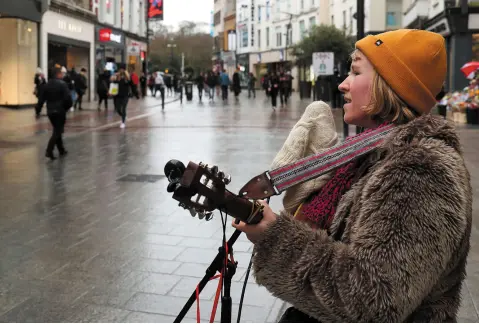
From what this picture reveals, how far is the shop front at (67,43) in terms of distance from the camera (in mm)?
29266

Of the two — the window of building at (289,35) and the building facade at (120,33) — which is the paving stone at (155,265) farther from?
the window of building at (289,35)

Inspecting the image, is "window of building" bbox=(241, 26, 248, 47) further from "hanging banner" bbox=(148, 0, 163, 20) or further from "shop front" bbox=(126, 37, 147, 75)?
"shop front" bbox=(126, 37, 147, 75)

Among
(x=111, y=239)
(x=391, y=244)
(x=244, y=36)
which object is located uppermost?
(x=244, y=36)

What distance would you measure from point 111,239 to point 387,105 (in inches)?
184

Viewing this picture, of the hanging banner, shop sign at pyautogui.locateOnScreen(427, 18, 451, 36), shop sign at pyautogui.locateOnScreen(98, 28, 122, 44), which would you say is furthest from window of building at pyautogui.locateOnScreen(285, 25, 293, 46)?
shop sign at pyautogui.locateOnScreen(427, 18, 451, 36)

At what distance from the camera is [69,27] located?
107ft

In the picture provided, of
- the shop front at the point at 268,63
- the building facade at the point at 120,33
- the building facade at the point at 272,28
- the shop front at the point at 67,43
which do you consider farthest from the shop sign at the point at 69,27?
the shop front at the point at 268,63

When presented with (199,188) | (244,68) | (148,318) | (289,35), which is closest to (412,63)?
(199,188)

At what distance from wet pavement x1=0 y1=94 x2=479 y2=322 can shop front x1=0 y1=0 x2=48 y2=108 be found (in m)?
14.0

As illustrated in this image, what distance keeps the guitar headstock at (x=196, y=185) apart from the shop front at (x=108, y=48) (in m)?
34.9

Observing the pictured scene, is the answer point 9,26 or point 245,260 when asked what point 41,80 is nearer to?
point 9,26

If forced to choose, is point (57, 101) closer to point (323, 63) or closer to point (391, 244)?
point (391, 244)

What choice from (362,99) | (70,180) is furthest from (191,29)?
(362,99)

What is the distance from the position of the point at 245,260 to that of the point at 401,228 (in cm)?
400
